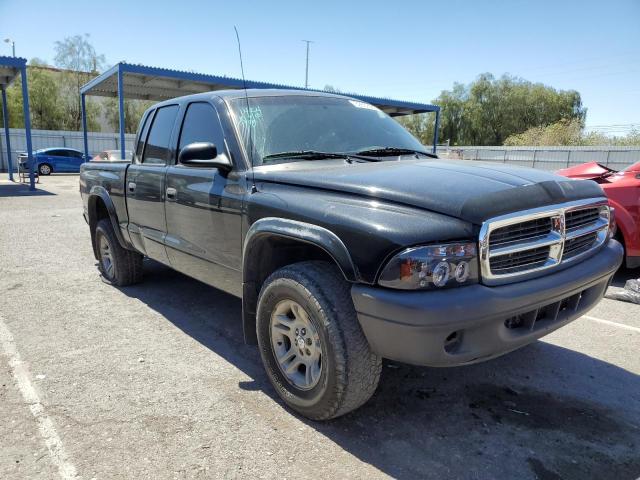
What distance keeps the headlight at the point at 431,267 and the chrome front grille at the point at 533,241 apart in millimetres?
87

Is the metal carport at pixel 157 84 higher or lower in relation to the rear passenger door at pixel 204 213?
higher

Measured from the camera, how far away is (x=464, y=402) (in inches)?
120

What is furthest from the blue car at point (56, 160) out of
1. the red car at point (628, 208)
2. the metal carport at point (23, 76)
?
the red car at point (628, 208)

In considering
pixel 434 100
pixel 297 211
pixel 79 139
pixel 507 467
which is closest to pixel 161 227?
pixel 297 211

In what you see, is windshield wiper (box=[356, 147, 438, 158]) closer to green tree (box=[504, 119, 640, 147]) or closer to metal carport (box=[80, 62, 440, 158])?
metal carport (box=[80, 62, 440, 158])

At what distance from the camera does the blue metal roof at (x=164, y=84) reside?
16062 millimetres

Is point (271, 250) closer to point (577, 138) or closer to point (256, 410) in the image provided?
point (256, 410)

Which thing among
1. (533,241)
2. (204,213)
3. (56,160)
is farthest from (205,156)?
(56,160)

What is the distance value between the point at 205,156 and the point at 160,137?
1.43m

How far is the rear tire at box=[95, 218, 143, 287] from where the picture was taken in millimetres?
5324

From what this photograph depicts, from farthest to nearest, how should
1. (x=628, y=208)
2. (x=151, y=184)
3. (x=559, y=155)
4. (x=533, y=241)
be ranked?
1. (x=559, y=155)
2. (x=628, y=208)
3. (x=151, y=184)
4. (x=533, y=241)

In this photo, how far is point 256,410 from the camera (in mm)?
2926

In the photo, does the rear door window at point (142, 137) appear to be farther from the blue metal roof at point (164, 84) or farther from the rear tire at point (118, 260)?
the blue metal roof at point (164, 84)

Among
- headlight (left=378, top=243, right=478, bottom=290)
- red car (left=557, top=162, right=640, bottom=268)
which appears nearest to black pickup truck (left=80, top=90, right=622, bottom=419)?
headlight (left=378, top=243, right=478, bottom=290)
